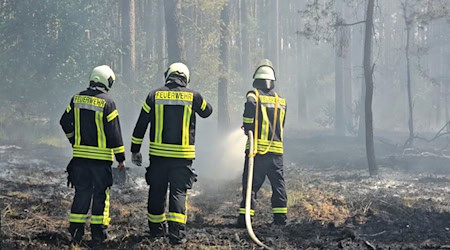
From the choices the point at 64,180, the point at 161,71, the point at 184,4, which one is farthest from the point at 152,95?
the point at 184,4

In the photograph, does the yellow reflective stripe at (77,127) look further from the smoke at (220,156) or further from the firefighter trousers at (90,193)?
the smoke at (220,156)

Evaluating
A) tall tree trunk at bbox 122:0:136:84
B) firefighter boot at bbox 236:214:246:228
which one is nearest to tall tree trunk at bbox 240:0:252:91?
tall tree trunk at bbox 122:0:136:84

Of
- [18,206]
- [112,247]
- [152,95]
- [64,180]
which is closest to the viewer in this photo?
[112,247]

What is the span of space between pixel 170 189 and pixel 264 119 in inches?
77.7

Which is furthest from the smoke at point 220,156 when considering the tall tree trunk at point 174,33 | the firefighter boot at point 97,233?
the firefighter boot at point 97,233

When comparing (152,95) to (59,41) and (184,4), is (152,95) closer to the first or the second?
(59,41)

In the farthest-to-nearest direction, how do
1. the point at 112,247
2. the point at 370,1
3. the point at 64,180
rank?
the point at 370,1 < the point at 64,180 < the point at 112,247

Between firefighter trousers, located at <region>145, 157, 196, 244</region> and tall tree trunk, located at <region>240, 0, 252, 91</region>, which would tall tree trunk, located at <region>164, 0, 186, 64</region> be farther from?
tall tree trunk, located at <region>240, 0, 252, 91</region>

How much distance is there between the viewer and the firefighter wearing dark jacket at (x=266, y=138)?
771 cm

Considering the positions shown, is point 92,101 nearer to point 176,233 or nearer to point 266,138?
point 176,233

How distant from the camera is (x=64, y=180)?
11.7 metres

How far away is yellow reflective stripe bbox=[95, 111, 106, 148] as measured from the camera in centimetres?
632

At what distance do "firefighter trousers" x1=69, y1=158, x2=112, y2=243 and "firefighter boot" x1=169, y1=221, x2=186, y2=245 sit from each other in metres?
0.75

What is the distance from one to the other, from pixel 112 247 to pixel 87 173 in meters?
0.88
